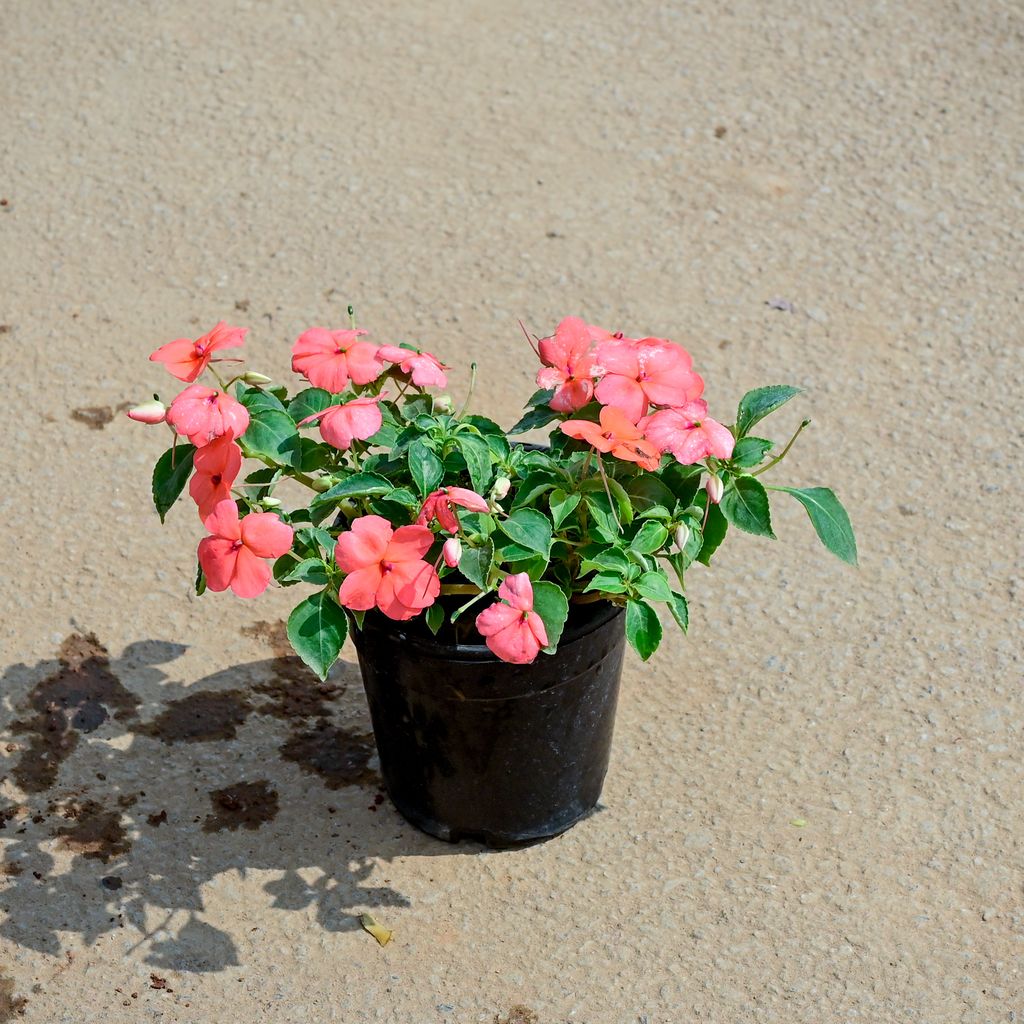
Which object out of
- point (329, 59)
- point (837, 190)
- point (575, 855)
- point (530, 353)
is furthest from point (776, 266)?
point (575, 855)

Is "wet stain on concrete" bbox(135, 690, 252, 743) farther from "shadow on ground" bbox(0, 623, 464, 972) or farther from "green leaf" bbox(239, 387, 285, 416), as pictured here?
"green leaf" bbox(239, 387, 285, 416)

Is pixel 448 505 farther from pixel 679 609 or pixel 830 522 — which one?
pixel 830 522

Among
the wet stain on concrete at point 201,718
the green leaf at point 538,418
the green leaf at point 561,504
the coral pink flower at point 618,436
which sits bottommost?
the wet stain on concrete at point 201,718

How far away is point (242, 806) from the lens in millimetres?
2793

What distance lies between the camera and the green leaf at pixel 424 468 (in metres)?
2.13

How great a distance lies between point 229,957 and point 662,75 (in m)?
3.49

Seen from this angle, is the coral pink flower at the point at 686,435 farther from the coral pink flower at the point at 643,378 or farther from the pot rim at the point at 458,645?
the pot rim at the point at 458,645

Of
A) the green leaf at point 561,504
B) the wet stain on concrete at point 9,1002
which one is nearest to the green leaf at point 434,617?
the green leaf at point 561,504

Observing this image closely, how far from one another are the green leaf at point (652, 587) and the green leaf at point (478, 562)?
24 cm

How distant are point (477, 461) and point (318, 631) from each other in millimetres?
353

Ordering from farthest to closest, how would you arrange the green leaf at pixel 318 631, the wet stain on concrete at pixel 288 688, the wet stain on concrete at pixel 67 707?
the wet stain on concrete at pixel 288 688 < the wet stain on concrete at pixel 67 707 < the green leaf at pixel 318 631

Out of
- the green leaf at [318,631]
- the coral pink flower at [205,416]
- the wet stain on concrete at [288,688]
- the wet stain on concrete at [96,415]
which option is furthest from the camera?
the wet stain on concrete at [96,415]

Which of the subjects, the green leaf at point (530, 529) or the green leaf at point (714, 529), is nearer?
the green leaf at point (530, 529)

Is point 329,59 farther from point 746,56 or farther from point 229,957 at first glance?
point 229,957
